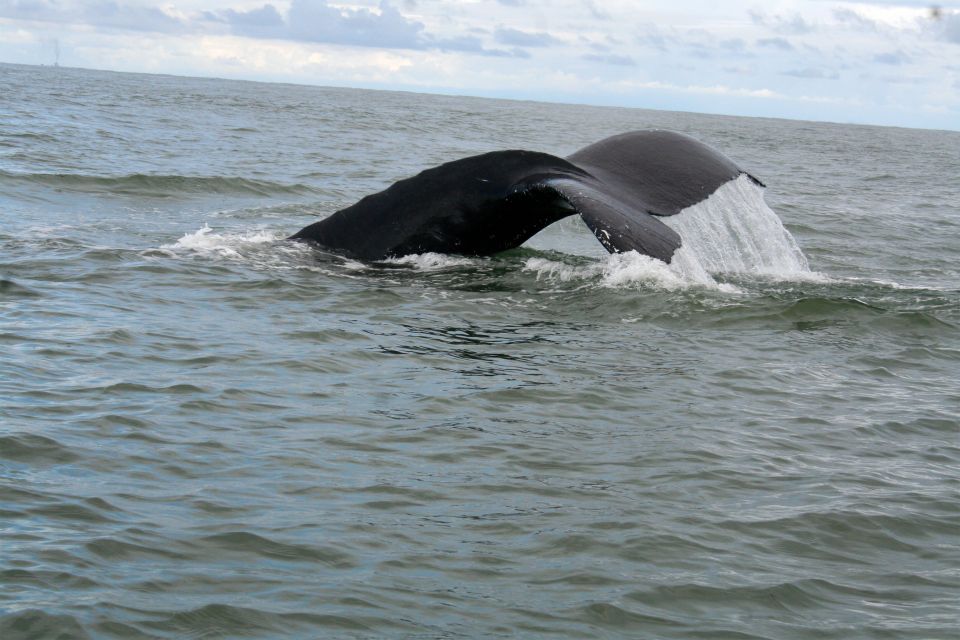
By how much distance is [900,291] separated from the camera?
35.7ft

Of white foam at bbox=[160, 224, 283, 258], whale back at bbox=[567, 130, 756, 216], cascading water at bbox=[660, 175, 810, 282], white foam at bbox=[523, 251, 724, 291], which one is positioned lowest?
white foam at bbox=[160, 224, 283, 258]

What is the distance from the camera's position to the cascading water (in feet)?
31.6

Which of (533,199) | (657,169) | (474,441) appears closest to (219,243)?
(533,199)

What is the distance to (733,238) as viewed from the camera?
1046cm

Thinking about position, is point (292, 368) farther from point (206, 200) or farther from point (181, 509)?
point (206, 200)

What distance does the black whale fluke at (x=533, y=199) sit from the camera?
28.4ft

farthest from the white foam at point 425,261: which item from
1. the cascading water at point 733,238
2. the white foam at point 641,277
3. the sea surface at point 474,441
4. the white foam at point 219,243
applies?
the cascading water at point 733,238

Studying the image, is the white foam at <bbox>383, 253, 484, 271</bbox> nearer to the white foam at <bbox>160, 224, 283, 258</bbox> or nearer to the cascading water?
the white foam at <bbox>160, 224, 283, 258</bbox>

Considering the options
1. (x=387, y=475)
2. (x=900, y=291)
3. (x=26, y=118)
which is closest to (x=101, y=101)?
(x=26, y=118)

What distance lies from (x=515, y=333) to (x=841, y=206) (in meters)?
14.7

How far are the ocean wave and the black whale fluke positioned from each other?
7.48 m

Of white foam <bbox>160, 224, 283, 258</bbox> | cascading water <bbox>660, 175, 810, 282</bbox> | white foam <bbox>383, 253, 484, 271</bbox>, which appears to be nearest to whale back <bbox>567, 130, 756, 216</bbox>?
cascading water <bbox>660, 175, 810, 282</bbox>

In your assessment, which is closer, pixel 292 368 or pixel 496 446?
pixel 496 446

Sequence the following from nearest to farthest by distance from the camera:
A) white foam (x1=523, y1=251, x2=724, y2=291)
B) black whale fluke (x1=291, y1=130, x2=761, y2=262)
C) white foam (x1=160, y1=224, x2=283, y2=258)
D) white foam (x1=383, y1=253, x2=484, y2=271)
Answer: black whale fluke (x1=291, y1=130, x2=761, y2=262) → white foam (x1=523, y1=251, x2=724, y2=291) → white foam (x1=383, y1=253, x2=484, y2=271) → white foam (x1=160, y1=224, x2=283, y2=258)
